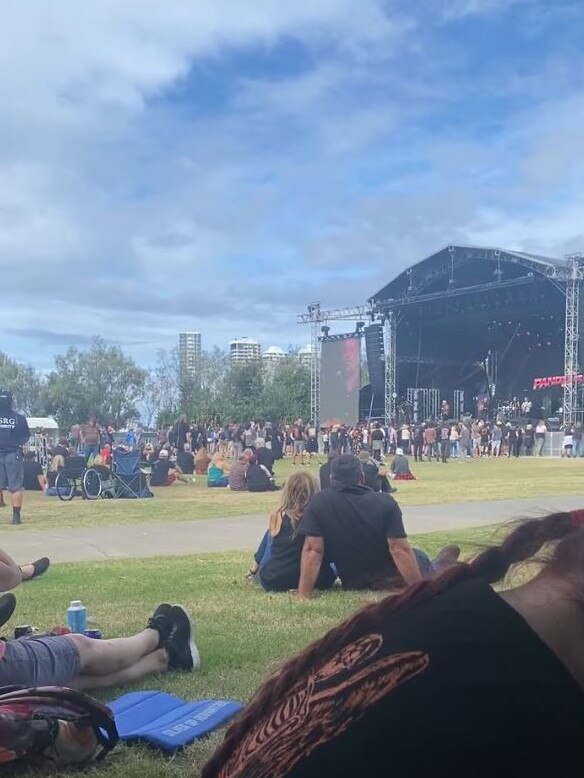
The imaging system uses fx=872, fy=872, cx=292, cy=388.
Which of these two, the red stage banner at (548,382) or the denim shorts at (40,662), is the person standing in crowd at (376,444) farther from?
the denim shorts at (40,662)

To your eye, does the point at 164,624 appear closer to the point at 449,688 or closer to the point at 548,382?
the point at 449,688

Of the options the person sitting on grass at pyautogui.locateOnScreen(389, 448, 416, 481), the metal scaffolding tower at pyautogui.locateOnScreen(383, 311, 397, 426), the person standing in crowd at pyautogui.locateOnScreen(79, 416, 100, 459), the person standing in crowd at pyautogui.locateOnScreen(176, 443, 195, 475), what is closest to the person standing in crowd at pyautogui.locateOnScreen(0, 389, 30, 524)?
the person sitting on grass at pyautogui.locateOnScreen(389, 448, 416, 481)

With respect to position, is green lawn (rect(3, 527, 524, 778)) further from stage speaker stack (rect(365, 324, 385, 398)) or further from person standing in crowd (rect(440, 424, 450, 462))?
stage speaker stack (rect(365, 324, 385, 398))

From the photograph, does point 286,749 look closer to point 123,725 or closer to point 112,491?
point 123,725

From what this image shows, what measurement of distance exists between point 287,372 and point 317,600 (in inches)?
2422

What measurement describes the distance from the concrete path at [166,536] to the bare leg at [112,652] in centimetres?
439

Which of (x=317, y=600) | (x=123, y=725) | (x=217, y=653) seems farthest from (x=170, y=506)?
(x=123, y=725)

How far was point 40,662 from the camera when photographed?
3662 mm

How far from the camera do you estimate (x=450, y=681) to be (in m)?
1.03

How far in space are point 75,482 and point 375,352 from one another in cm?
2616

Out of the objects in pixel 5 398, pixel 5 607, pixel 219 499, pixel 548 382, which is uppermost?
pixel 548 382

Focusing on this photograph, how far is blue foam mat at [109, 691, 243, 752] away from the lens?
11.4 ft

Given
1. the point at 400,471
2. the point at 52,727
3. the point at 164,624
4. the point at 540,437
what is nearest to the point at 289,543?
the point at 164,624

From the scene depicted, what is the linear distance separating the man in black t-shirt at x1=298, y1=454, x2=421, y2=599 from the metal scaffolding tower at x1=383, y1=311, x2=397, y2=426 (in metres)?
33.7
